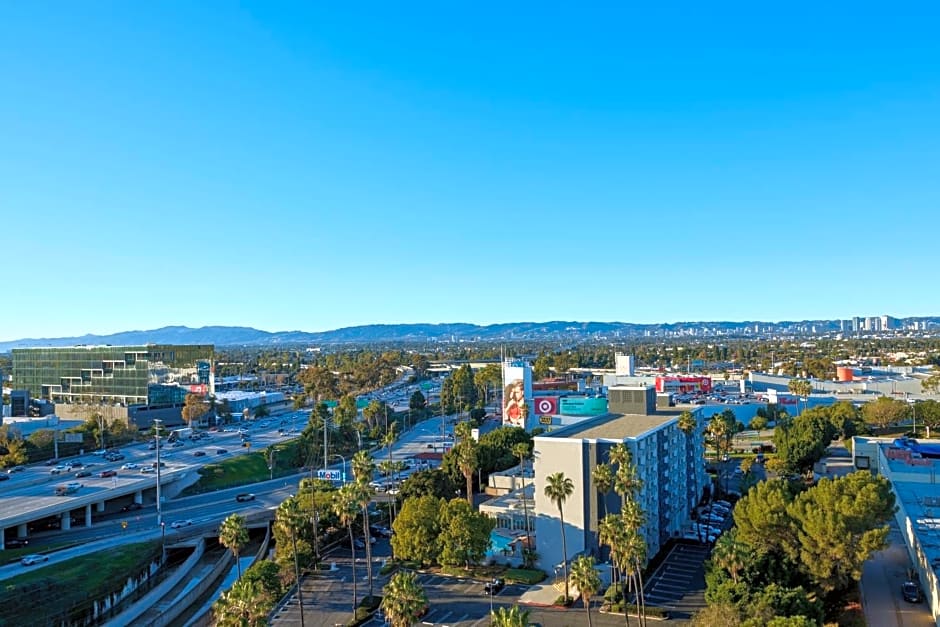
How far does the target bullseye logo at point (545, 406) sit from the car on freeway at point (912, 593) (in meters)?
73.6

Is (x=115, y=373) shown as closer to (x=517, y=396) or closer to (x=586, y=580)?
(x=517, y=396)

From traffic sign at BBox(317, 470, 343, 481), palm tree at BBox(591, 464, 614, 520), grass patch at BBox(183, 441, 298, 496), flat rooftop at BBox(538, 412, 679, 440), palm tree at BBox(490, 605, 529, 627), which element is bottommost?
grass patch at BBox(183, 441, 298, 496)

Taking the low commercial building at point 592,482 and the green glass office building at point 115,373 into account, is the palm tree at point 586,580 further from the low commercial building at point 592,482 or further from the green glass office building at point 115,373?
the green glass office building at point 115,373

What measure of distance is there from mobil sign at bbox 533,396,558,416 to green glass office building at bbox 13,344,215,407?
73.3m

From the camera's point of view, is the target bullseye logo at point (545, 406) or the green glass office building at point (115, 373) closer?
the target bullseye logo at point (545, 406)

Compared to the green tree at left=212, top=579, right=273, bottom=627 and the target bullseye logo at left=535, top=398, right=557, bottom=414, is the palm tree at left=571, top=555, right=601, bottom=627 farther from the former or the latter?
the target bullseye logo at left=535, top=398, right=557, bottom=414

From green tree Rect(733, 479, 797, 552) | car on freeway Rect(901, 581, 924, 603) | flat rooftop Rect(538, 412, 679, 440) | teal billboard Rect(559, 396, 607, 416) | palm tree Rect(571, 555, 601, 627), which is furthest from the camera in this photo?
teal billboard Rect(559, 396, 607, 416)

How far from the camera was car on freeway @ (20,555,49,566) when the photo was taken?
5797cm

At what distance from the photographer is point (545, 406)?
12044 centimetres

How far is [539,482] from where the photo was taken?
Answer: 57.3m

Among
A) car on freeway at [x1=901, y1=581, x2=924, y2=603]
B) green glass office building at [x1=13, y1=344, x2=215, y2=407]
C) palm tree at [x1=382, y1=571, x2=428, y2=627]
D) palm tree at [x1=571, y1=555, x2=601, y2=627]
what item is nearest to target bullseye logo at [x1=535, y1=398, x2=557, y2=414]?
green glass office building at [x1=13, y1=344, x2=215, y2=407]

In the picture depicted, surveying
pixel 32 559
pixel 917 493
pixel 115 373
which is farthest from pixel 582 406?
pixel 115 373

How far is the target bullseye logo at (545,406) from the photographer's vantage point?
120188mm

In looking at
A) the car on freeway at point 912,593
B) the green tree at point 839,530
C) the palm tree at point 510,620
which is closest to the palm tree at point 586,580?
the palm tree at point 510,620
